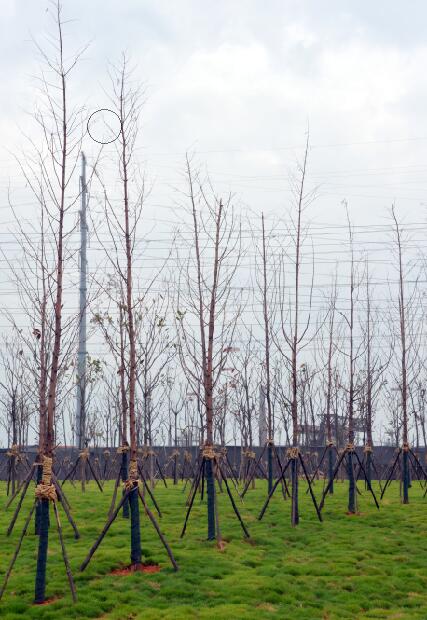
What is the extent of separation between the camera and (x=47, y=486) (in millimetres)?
10109

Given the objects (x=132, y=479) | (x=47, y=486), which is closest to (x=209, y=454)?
(x=132, y=479)

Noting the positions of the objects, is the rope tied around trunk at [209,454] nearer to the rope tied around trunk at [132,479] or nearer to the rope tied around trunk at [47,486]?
the rope tied around trunk at [132,479]

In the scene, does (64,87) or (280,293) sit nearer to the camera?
(64,87)

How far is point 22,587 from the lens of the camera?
34.2ft

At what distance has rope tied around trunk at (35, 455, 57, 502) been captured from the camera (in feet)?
33.0

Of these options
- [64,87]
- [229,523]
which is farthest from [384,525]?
[64,87]

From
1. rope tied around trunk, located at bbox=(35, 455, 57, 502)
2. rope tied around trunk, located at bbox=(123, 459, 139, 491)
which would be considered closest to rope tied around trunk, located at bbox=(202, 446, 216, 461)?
rope tied around trunk, located at bbox=(123, 459, 139, 491)

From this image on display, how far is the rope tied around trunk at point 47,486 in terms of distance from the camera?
10.1m

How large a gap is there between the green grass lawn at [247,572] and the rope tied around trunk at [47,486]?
145 centimetres

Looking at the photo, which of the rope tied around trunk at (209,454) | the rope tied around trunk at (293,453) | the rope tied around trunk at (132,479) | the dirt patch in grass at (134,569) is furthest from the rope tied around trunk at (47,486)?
the rope tied around trunk at (293,453)

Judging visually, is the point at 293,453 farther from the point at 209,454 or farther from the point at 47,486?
the point at 47,486

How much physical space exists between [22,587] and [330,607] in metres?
4.59

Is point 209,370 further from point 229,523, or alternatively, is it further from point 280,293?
point 280,293

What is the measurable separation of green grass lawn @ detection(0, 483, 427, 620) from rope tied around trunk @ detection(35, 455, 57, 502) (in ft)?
4.75
